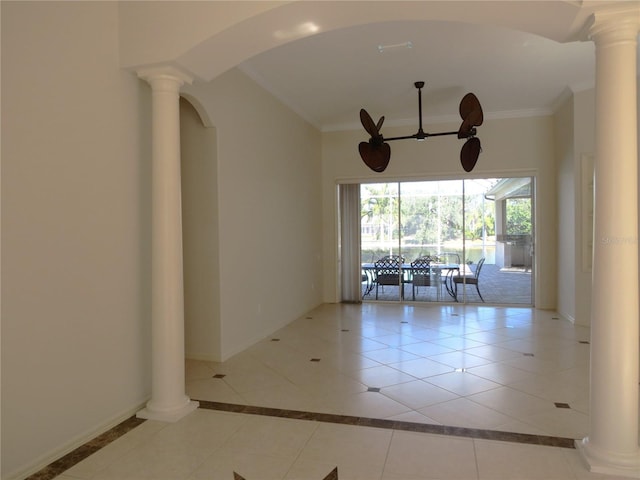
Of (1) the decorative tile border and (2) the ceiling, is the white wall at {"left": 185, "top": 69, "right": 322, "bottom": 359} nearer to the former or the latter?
(2) the ceiling

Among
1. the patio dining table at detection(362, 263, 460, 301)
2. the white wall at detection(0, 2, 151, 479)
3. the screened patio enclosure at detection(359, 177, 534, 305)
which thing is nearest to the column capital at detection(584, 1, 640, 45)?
the white wall at detection(0, 2, 151, 479)

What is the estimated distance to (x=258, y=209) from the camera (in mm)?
5934

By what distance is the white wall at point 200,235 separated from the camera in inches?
196

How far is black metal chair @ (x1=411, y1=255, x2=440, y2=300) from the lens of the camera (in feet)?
29.2

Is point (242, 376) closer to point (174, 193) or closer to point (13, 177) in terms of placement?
point (174, 193)

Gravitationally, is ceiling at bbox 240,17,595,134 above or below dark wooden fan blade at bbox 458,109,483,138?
above

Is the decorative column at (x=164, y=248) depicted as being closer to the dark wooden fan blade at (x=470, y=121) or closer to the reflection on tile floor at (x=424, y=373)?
the reflection on tile floor at (x=424, y=373)

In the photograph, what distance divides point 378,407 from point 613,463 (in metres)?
1.64

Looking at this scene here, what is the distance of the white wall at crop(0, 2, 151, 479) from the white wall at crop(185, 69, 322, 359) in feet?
3.94

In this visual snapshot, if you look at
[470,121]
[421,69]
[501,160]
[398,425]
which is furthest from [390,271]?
[398,425]

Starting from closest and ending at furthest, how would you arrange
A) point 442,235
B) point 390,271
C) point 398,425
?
1. point 398,425
2. point 442,235
3. point 390,271

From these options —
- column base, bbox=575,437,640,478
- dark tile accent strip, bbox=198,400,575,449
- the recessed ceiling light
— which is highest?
the recessed ceiling light

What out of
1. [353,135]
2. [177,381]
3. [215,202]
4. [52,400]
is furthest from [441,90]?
[52,400]

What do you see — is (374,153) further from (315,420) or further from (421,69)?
(315,420)
